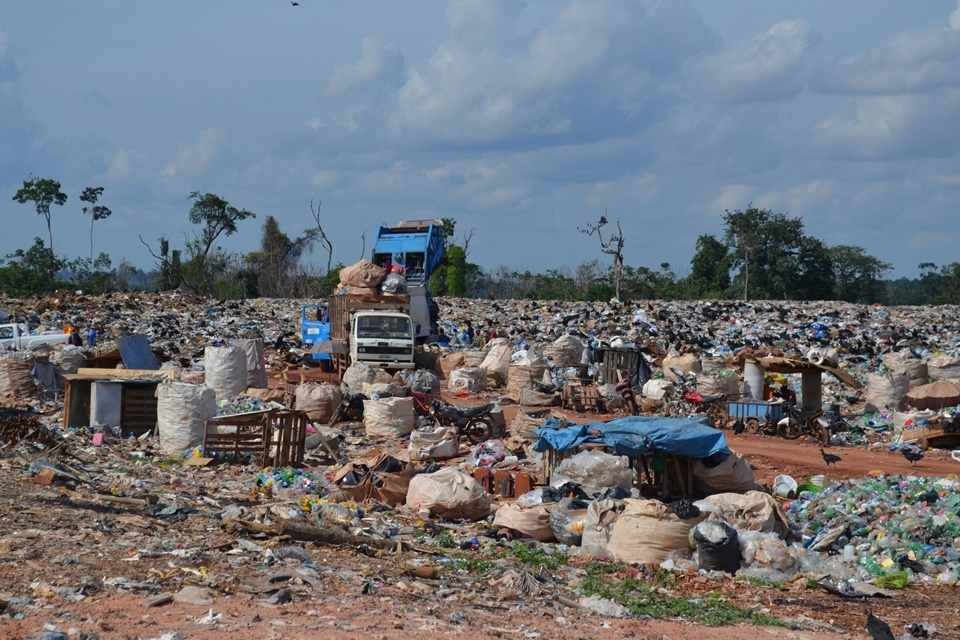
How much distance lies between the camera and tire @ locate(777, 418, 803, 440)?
14758 mm

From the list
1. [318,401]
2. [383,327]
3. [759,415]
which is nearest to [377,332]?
[383,327]

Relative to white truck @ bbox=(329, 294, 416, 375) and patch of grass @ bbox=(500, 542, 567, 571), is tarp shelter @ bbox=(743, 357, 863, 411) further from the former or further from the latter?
patch of grass @ bbox=(500, 542, 567, 571)

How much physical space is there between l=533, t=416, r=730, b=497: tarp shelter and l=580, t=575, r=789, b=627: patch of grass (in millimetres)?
2037

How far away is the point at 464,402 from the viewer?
17969 millimetres

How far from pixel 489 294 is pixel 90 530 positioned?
41.1 m

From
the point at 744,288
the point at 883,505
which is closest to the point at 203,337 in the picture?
the point at 883,505

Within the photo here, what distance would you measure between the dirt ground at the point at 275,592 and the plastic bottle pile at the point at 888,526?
392 millimetres

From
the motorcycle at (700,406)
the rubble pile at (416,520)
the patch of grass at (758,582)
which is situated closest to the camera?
the rubble pile at (416,520)

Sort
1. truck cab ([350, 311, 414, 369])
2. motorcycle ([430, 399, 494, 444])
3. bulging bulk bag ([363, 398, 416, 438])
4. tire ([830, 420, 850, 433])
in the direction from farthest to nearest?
truck cab ([350, 311, 414, 369]) < tire ([830, 420, 850, 433]) < bulging bulk bag ([363, 398, 416, 438]) < motorcycle ([430, 399, 494, 444])

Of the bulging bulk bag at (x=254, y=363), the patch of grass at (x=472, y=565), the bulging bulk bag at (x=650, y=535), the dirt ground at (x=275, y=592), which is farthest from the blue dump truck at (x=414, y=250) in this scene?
the patch of grass at (x=472, y=565)

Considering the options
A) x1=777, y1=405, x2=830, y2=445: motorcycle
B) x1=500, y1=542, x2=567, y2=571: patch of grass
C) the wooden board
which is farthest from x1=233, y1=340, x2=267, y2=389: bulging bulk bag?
x1=500, y1=542, x2=567, y2=571: patch of grass

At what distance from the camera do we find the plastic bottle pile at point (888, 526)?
8273 mm

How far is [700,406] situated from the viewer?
15.9 meters

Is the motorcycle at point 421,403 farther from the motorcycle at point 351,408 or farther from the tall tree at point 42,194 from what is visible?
the tall tree at point 42,194
